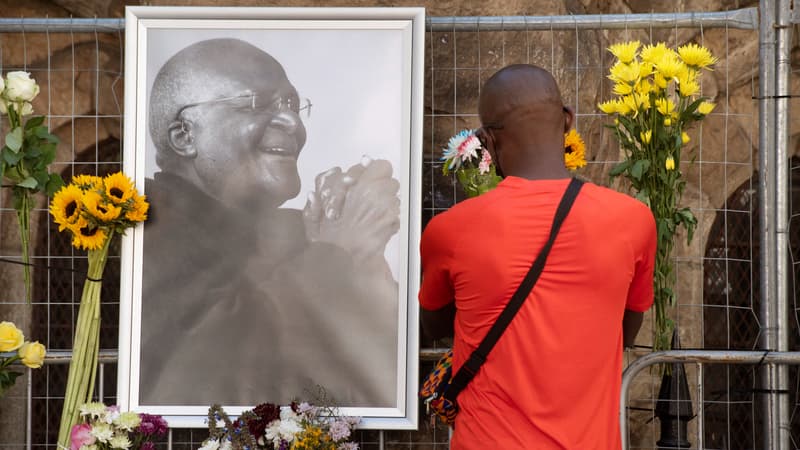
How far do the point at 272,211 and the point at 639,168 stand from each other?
1.55 meters

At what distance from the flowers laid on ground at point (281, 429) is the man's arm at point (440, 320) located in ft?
5.27

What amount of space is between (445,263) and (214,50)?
2.42m

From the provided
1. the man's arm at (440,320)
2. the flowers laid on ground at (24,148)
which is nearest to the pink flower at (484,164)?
the man's arm at (440,320)

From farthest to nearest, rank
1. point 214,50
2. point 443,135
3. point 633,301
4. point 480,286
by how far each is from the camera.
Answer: point 443,135, point 214,50, point 633,301, point 480,286

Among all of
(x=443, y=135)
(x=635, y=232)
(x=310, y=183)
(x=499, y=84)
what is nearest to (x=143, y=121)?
(x=310, y=183)

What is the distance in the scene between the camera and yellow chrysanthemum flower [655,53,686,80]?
147 inches

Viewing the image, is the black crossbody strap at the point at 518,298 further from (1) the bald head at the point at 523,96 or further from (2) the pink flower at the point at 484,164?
(2) the pink flower at the point at 484,164

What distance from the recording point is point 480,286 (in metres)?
2.19

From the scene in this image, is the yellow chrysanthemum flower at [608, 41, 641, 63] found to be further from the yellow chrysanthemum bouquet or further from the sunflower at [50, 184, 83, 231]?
the sunflower at [50, 184, 83, 231]

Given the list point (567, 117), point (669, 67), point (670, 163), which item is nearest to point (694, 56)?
point (669, 67)

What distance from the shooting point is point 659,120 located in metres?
3.82

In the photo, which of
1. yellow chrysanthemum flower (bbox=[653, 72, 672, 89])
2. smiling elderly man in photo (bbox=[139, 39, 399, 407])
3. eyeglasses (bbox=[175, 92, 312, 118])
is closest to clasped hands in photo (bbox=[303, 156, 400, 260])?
smiling elderly man in photo (bbox=[139, 39, 399, 407])

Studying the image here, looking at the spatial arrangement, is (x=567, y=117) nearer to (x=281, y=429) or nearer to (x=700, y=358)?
(x=700, y=358)

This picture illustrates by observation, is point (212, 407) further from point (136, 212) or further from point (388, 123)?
point (388, 123)
